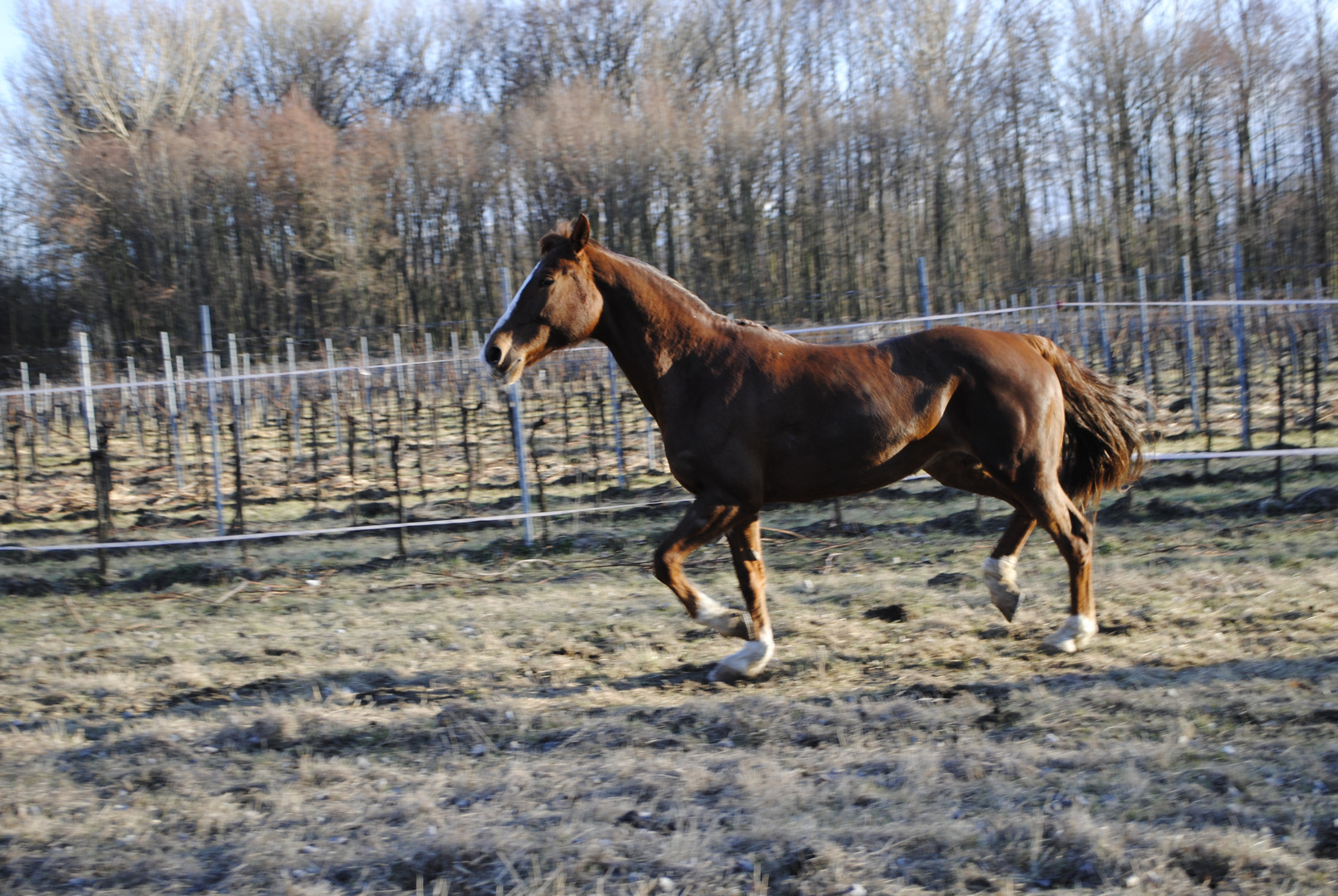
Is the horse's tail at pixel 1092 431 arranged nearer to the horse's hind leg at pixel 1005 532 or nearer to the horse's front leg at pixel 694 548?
the horse's hind leg at pixel 1005 532

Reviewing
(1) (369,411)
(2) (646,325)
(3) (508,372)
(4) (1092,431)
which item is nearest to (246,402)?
(1) (369,411)

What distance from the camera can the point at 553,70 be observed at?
131ft

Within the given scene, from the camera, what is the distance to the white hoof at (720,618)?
412 centimetres

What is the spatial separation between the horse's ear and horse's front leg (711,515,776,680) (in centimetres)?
148

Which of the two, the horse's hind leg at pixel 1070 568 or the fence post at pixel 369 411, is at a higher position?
the fence post at pixel 369 411

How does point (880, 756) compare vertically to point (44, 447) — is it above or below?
below

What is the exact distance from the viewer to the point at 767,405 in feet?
13.5

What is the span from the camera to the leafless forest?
3111 cm

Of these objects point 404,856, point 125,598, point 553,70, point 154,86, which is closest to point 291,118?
point 154,86

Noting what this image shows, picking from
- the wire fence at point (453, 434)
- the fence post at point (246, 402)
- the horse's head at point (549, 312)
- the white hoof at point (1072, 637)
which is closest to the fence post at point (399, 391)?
the wire fence at point (453, 434)

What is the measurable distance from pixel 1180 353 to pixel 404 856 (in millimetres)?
13976

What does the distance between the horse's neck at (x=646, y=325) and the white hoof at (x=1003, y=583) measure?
187 centimetres

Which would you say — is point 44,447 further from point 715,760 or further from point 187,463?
point 715,760

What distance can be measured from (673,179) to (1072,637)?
29.7 metres
